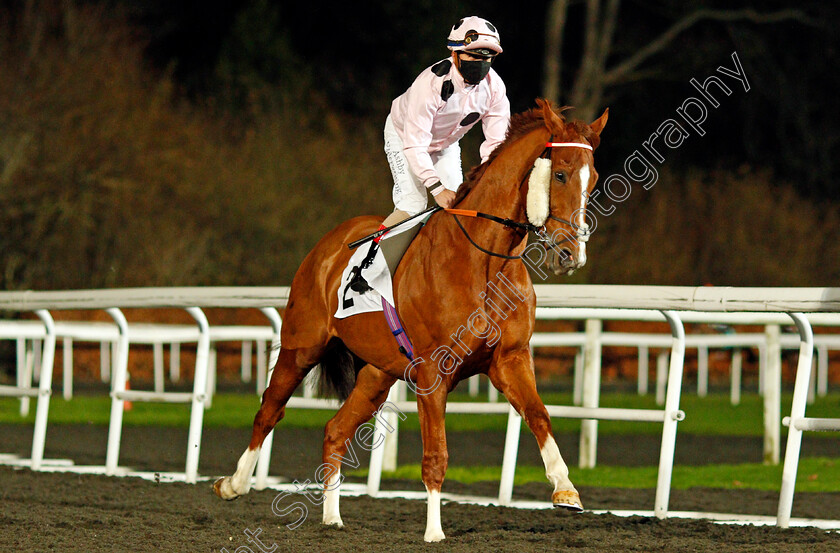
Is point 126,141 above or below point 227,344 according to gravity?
above

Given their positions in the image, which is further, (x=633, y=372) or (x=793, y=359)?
(x=633, y=372)

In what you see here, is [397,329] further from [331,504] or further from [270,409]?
[270,409]

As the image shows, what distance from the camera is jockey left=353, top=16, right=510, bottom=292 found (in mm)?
5078

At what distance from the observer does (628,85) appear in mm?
24609

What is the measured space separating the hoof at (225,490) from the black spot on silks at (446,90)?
2.04 m

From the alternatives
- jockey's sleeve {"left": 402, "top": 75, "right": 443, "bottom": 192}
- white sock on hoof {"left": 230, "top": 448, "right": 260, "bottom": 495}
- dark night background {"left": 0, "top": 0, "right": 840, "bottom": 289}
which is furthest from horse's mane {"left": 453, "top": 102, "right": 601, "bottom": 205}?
dark night background {"left": 0, "top": 0, "right": 840, "bottom": 289}

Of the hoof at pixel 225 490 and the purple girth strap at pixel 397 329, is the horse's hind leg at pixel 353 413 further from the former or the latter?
the purple girth strap at pixel 397 329

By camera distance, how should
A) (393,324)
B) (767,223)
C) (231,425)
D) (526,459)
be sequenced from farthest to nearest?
(767,223), (231,425), (526,459), (393,324)

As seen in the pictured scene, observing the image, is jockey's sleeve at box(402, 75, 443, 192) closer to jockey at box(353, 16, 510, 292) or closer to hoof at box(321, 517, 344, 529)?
jockey at box(353, 16, 510, 292)

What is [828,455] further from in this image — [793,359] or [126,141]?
[126,141]

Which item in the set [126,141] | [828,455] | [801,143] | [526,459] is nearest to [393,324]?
[526,459]

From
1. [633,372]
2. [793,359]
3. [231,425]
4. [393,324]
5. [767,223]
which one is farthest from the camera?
[767,223]

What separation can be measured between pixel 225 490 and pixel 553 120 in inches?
94.2

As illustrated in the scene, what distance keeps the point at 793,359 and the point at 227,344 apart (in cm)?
820
